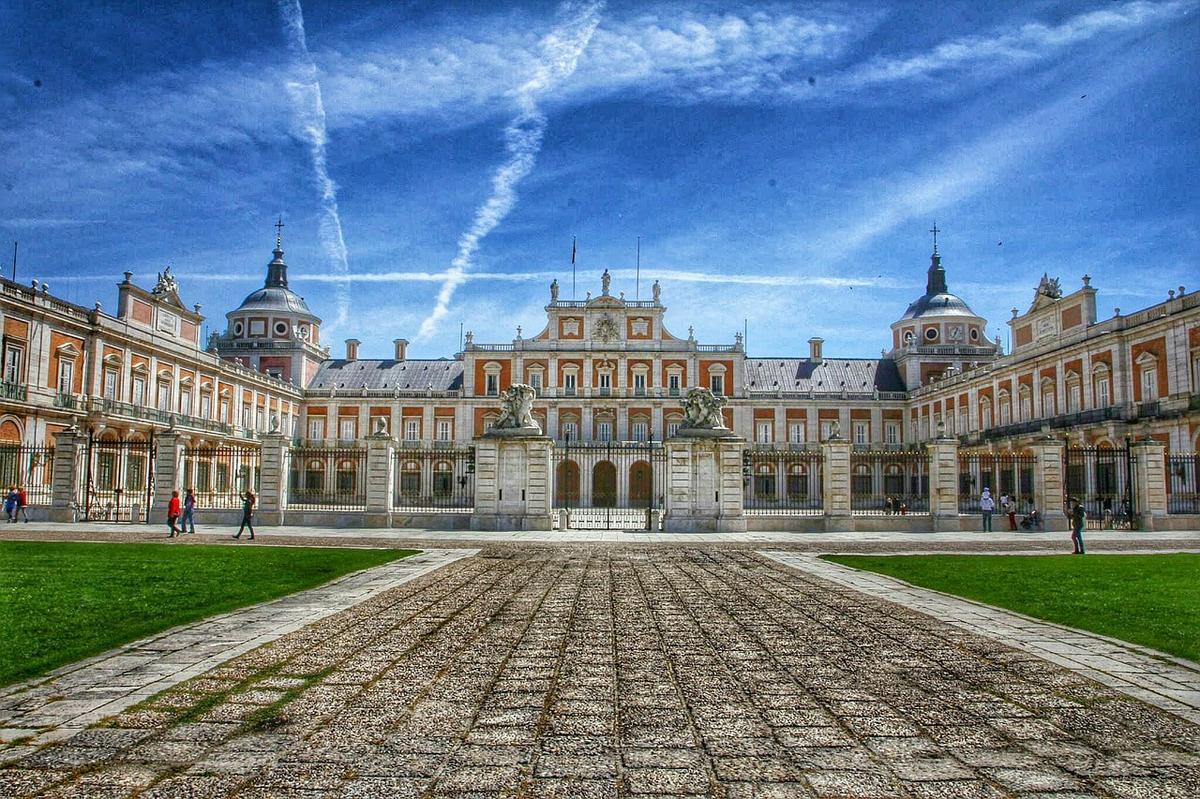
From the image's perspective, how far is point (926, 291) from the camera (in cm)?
6575

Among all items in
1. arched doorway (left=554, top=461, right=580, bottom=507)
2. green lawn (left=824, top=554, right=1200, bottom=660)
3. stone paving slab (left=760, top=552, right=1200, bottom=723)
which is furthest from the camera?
arched doorway (left=554, top=461, right=580, bottom=507)

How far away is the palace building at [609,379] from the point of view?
38.6 meters

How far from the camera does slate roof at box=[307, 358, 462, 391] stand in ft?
205

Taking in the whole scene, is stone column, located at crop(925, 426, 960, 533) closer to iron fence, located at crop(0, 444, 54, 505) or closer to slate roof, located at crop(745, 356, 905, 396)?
iron fence, located at crop(0, 444, 54, 505)

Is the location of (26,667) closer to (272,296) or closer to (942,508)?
(942,508)

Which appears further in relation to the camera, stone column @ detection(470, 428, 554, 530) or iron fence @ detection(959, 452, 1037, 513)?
iron fence @ detection(959, 452, 1037, 513)

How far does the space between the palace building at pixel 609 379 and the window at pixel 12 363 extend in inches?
138

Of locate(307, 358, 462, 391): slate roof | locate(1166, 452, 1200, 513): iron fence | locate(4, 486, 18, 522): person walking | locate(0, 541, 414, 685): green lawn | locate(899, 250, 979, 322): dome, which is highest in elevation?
locate(899, 250, 979, 322): dome

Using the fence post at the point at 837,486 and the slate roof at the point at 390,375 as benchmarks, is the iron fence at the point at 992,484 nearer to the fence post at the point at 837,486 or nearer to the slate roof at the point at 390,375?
the fence post at the point at 837,486

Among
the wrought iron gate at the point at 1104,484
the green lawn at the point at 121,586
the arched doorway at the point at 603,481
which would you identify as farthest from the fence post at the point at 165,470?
the arched doorway at the point at 603,481

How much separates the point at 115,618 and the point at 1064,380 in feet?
140

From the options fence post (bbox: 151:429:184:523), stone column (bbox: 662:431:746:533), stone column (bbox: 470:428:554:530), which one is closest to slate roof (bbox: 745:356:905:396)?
stone column (bbox: 662:431:746:533)

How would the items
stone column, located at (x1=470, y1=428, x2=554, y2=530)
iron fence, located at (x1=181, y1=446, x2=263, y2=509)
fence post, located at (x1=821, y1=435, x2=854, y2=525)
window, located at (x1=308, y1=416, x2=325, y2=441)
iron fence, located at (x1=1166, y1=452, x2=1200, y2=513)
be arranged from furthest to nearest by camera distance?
window, located at (x1=308, y1=416, x2=325, y2=441)
iron fence, located at (x1=181, y1=446, x2=263, y2=509)
iron fence, located at (x1=1166, y1=452, x2=1200, y2=513)
fence post, located at (x1=821, y1=435, x2=854, y2=525)
stone column, located at (x1=470, y1=428, x2=554, y2=530)

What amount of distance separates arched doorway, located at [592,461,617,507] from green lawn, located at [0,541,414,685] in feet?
120
